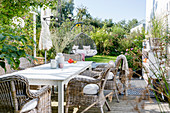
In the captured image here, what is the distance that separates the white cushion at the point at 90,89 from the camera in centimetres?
257

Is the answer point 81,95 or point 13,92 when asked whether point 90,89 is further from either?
point 13,92

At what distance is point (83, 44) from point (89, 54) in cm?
115

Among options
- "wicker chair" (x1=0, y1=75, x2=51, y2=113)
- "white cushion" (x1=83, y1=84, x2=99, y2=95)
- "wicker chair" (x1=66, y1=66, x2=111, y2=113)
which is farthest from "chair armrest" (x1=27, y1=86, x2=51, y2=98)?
"white cushion" (x1=83, y1=84, x2=99, y2=95)

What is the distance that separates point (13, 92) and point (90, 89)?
121 cm

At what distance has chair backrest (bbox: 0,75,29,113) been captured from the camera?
5.17ft

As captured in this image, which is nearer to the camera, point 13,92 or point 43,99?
point 13,92

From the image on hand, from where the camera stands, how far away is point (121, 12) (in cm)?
1673

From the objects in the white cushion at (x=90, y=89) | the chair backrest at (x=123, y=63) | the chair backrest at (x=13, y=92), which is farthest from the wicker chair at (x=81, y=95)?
the chair backrest at (x=123, y=63)

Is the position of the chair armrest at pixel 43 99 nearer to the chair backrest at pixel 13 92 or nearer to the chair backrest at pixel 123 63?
the chair backrest at pixel 13 92

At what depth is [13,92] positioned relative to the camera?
1.60 metres

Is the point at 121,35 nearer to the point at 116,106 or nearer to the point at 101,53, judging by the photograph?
the point at 101,53

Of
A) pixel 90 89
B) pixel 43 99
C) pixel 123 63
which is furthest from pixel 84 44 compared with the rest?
pixel 43 99

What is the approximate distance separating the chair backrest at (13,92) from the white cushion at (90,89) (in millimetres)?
1032

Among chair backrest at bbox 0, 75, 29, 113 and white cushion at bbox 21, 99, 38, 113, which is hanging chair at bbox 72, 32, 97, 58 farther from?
chair backrest at bbox 0, 75, 29, 113
